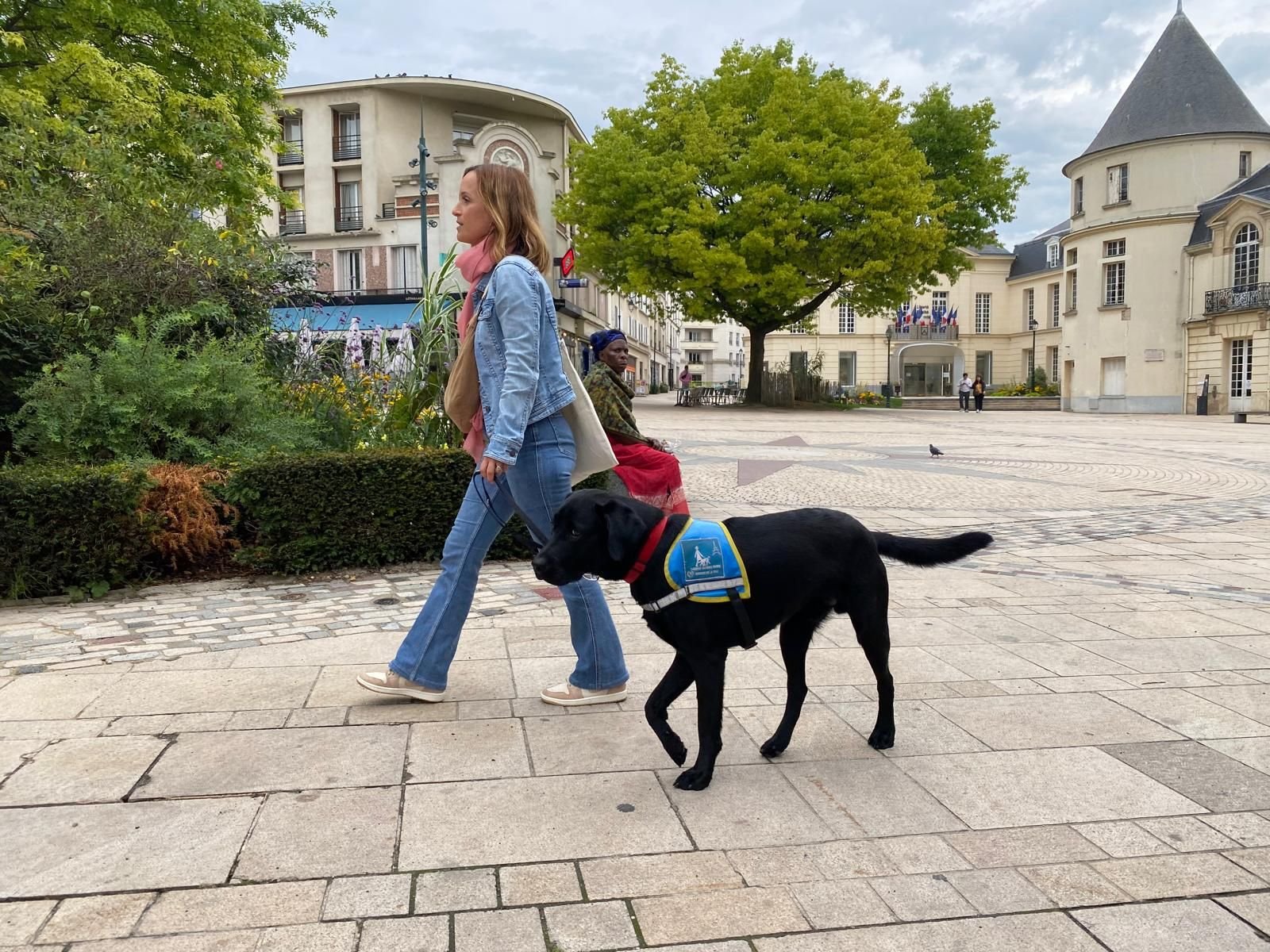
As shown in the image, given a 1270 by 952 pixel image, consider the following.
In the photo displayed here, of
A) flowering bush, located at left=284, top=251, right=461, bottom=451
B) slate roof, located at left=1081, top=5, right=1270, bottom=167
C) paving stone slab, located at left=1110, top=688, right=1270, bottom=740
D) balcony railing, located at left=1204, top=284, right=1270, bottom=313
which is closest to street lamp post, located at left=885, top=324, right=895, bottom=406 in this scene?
slate roof, located at left=1081, top=5, right=1270, bottom=167

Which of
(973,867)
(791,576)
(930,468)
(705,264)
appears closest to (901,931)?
(973,867)

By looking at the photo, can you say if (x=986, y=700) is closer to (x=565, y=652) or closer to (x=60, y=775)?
(x=565, y=652)

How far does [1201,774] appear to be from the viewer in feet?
10.8

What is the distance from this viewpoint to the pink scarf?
12.4ft

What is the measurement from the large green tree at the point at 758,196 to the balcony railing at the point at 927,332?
82.6 feet

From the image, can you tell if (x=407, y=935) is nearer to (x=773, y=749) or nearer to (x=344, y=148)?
(x=773, y=749)

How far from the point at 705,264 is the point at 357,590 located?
2790cm

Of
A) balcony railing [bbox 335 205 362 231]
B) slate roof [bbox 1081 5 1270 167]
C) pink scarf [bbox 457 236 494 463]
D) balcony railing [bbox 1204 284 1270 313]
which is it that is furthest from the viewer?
balcony railing [bbox 335 205 362 231]

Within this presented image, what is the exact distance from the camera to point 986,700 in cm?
406

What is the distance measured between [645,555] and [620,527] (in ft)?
0.40

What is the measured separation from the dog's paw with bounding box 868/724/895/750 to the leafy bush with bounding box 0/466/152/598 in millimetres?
4525

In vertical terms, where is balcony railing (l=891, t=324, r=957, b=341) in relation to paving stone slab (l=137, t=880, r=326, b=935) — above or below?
above

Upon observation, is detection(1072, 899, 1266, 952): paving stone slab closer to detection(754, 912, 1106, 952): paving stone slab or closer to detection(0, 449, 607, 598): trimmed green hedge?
detection(754, 912, 1106, 952): paving stone slab

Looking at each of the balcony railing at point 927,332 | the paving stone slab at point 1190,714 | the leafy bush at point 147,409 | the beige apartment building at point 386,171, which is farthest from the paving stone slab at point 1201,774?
the balcony railing at point 927,332
